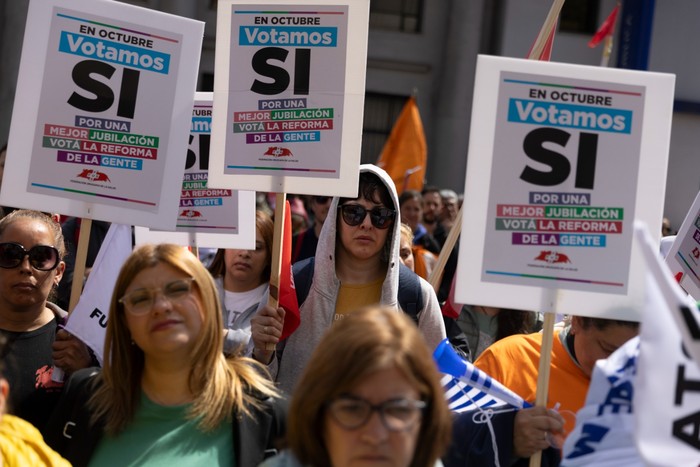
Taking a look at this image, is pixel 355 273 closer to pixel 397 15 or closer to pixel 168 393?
pixel 168 393

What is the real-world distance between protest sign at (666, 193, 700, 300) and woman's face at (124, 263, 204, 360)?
2998 mm

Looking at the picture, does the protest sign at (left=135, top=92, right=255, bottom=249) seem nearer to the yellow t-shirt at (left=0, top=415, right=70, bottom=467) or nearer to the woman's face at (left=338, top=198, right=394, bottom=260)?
the woman's face at (left=338, top=198, right=394, bottom=260)

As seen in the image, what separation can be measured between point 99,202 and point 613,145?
6.71 ft

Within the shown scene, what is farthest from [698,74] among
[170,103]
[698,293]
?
[170,103]

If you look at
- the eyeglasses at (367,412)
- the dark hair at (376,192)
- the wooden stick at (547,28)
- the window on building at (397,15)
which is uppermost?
the window on building at (397,15)

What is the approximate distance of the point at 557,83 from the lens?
12.9 ft

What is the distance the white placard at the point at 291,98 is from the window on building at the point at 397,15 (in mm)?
16013

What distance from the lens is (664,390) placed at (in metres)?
2.86

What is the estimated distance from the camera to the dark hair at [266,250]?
18.5 feet

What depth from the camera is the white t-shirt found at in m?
5.45

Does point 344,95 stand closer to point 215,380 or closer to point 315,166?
point 315,166

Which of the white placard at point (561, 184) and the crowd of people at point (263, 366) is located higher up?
the white placard at point (561, 184)

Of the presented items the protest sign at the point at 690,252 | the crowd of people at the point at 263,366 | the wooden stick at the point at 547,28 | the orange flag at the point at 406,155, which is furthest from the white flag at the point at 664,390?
the orange flag at the point at 406,155

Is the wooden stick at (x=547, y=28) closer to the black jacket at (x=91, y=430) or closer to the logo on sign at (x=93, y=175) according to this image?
the logo on sign at (x=93, y=175)
